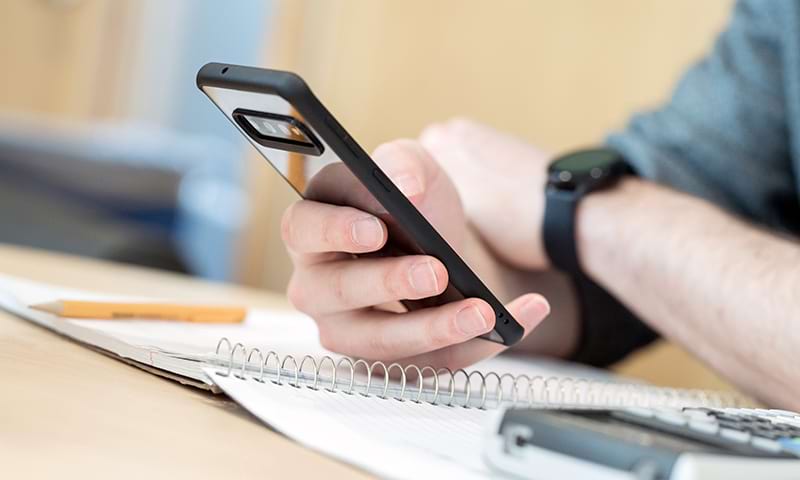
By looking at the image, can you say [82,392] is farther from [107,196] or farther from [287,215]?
[107,196]

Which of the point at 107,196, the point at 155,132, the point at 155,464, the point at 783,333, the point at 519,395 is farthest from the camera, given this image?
the point at 155,132

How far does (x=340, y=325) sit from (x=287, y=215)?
0.07m

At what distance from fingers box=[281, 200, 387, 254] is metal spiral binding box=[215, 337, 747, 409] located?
53 millimetres

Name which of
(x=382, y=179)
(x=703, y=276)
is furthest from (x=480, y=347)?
(x=703, y=276)

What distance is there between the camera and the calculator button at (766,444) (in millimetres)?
316

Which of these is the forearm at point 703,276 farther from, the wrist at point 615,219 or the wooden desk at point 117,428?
the wooden desk at point 117,428

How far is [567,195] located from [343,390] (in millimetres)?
431

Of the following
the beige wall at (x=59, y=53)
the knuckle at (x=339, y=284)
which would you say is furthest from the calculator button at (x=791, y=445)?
the beige wall at (x=59, y=53)

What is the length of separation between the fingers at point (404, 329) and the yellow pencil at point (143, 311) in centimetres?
12

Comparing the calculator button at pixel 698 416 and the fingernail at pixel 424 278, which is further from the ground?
the fingernail at pixel 424 278

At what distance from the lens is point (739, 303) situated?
2.31 feet

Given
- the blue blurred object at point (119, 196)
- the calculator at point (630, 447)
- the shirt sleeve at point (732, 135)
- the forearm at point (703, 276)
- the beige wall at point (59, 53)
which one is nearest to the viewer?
the calculator at point (630, 447)

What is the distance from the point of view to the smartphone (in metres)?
0.37

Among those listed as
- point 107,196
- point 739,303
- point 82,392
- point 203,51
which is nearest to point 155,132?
point 203,51
